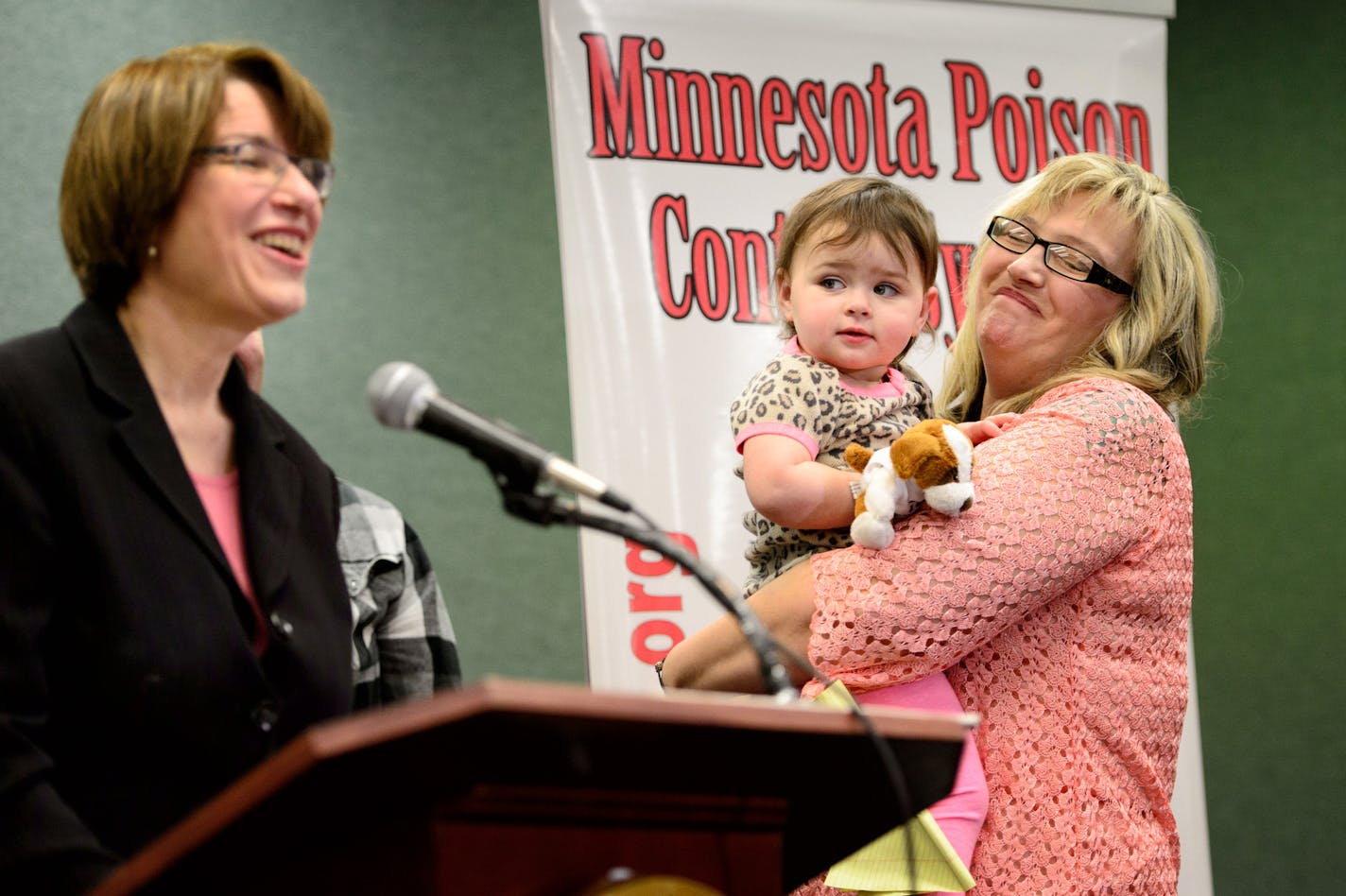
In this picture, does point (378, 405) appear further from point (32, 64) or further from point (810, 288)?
point (32, 64)

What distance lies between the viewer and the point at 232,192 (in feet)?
4.85

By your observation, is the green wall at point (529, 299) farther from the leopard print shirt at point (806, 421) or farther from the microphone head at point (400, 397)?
the microphone head at point (400, 397)

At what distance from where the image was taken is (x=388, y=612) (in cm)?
187

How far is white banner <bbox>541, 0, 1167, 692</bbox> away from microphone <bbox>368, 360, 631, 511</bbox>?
7.38 ft

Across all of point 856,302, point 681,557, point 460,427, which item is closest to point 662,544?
point 681,557

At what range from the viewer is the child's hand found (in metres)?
2.06

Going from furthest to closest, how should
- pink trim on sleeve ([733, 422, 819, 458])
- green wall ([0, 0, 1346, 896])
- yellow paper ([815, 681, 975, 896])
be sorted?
green wall ([0, 0, 1346, 896]) < pink trim on sleeve ([733, 422, 819, 458]) < yellow paper ([815, 681, 975, 896])

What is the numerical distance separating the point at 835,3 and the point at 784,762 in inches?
127

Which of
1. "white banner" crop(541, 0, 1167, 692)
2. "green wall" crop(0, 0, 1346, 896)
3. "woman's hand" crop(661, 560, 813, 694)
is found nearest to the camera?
"woman's hand" crop(661, 560, 813, 694)

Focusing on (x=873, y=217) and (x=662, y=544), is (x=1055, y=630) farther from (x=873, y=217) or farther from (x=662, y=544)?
(x=662, y=544)

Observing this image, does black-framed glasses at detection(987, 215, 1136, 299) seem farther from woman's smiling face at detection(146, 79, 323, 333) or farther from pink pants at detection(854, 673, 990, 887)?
woman's smiling face at detection(146, 79, 323, 333)

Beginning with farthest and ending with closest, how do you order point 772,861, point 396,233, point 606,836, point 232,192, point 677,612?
point 396,233, point 677,612, point 232,192, point 772,861, point 606,836

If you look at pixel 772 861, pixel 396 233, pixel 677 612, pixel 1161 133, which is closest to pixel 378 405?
pixel 772 861

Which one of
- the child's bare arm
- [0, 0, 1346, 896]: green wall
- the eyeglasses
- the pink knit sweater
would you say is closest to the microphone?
the eyeglasses
